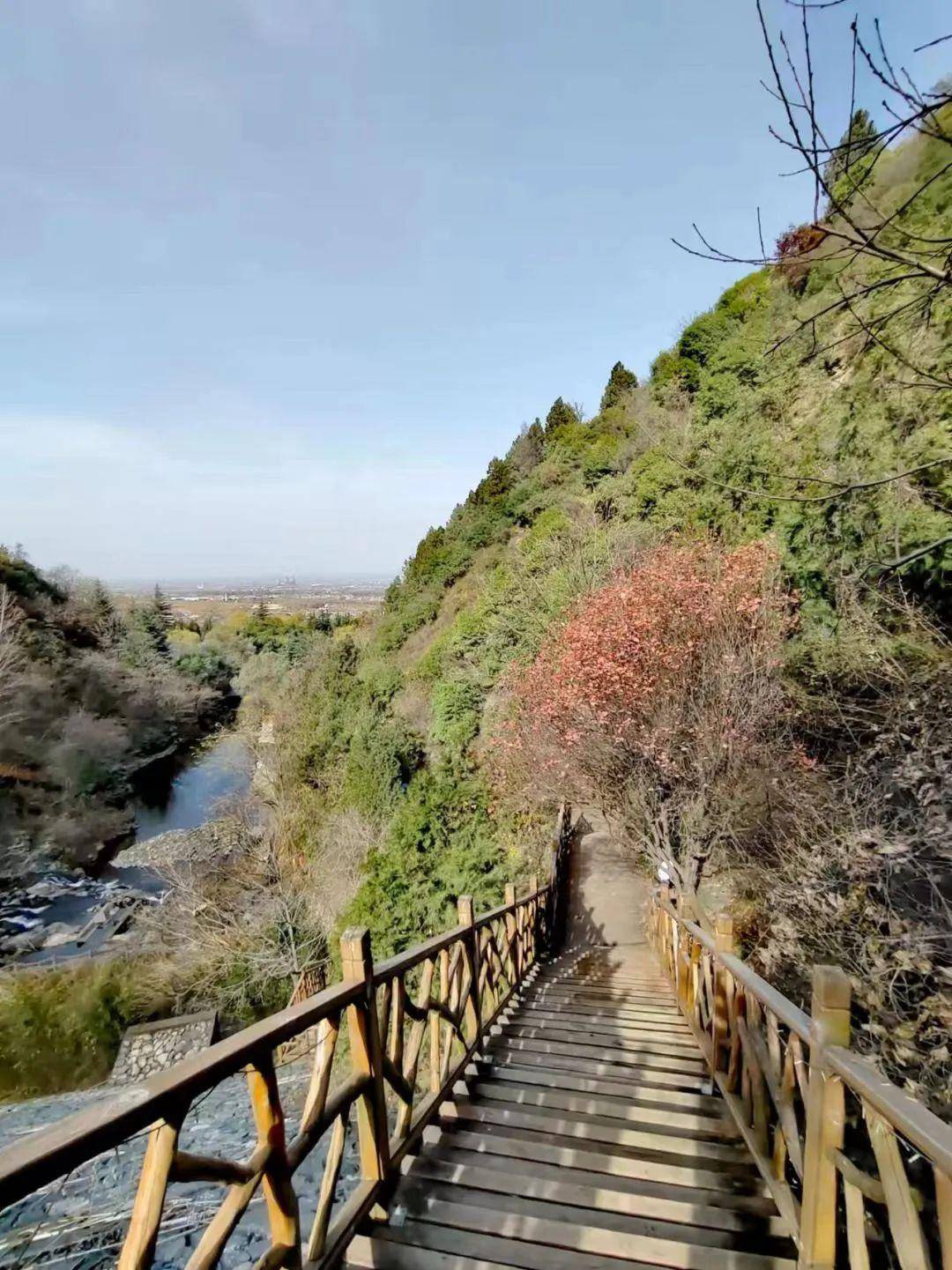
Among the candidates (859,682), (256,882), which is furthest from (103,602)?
(859,682)

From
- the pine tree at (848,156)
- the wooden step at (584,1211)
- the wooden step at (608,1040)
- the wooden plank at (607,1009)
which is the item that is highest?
the pine tree at (848,156)

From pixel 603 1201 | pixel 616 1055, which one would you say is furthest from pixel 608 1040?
pixel 603 1201

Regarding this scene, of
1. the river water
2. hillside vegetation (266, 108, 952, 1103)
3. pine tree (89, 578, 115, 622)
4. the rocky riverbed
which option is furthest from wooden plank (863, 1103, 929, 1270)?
pine tree (89, 578, 115, 622)

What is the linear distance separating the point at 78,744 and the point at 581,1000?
850 inches

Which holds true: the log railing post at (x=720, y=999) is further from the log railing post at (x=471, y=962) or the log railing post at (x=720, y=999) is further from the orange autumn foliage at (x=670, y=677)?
the orange autumn foliage at (x=670, y=677)

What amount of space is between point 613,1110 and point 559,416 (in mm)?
28550

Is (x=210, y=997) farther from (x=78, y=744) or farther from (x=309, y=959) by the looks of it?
(x=78, y=744)

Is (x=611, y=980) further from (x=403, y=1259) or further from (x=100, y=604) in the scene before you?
(x=100, y=604)

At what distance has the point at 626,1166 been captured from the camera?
7.65 ft

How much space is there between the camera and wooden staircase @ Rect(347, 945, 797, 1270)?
1915mm

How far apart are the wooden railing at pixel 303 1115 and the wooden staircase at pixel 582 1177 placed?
0.16 m

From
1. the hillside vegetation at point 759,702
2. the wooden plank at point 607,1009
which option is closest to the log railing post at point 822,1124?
the hillside vegetation at point 759,702

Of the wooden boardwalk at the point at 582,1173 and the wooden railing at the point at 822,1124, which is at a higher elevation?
the wooden railing at the point at 822,1124

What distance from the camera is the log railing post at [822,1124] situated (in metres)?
1.71
